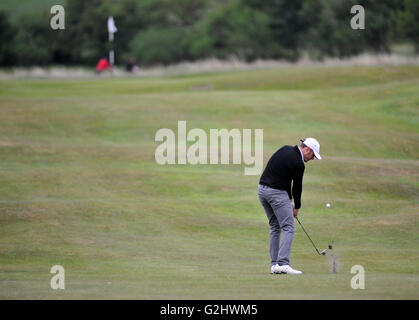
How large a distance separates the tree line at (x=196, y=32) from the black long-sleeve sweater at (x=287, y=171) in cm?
7227

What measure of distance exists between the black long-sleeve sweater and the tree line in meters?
72.3

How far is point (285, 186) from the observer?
46.0ft

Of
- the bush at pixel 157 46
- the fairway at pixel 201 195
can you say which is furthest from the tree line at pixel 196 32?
the fairway at pixel 201 195

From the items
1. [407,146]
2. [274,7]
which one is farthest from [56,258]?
[274,7]

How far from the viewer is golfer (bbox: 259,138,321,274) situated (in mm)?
13867

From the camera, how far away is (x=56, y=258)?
55.5 ft

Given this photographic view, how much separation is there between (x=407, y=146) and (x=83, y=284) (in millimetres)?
22215

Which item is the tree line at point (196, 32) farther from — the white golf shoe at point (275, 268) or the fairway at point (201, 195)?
the white golf shoe at point (275, 268)

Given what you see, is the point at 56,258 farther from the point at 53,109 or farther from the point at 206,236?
the point at 53,109

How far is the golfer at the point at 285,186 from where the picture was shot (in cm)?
1387

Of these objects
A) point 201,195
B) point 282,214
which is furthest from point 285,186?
point 201,195

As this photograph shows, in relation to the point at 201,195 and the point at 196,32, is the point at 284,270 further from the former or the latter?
the point at 196,32

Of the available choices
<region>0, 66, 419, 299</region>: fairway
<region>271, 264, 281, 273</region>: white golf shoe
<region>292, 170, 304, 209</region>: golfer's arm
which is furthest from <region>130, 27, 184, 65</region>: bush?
<region>271, 264, 281, 273</region>: white golf shoe
